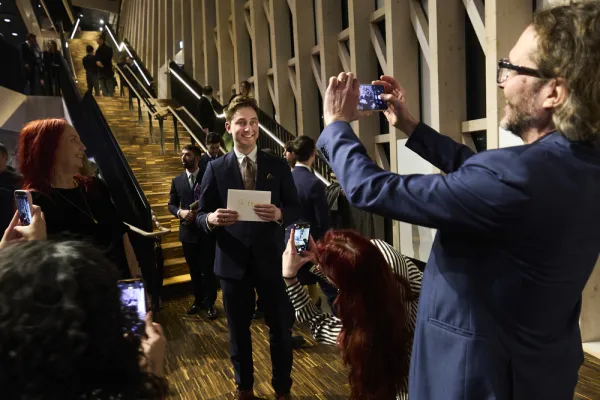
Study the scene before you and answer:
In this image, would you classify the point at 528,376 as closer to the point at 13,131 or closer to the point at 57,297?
the point at 57,297

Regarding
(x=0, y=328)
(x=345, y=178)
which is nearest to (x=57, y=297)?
(x=0, y=328)

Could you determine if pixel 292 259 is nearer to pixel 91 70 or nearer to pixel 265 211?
pixel 265 211

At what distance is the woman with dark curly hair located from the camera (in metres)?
0.58

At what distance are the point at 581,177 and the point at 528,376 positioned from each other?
0.50m

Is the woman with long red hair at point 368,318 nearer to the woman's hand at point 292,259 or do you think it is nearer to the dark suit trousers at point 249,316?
the woman's hand at point 292,259


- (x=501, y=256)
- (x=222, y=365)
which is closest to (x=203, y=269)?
(x=222, y=365)

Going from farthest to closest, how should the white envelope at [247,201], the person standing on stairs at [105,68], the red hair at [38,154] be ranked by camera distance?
the person standing on stairs at [105,68], the white envelope at [247,201], the red hair at [38,154]

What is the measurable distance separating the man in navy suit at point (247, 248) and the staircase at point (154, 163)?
121 inches

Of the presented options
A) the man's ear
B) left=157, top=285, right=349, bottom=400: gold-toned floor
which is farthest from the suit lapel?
the man's ear

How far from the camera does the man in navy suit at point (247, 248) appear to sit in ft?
8.46

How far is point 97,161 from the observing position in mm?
7234

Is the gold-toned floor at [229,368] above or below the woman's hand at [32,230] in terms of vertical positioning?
below

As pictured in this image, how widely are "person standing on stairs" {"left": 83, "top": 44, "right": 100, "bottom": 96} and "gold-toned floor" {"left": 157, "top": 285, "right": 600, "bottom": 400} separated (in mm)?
8968

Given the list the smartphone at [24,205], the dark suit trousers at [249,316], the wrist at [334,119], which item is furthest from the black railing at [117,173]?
the wrist at [334,119]
